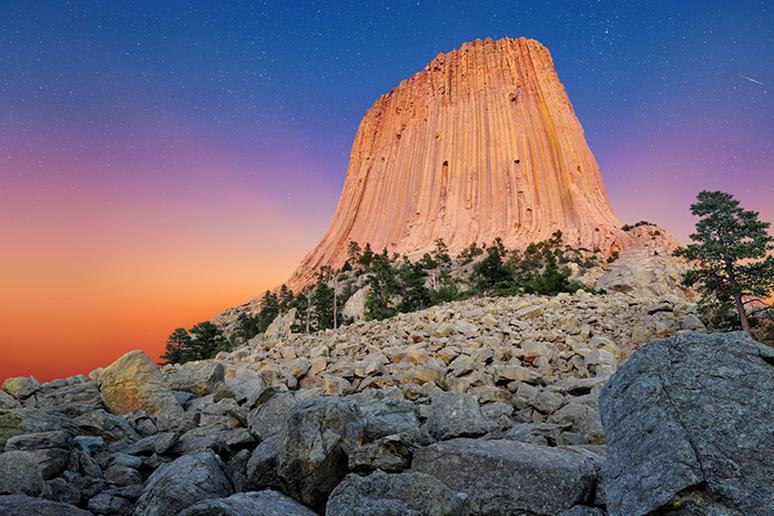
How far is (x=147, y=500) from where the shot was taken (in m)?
3.75

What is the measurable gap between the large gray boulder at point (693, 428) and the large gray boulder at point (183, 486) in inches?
140

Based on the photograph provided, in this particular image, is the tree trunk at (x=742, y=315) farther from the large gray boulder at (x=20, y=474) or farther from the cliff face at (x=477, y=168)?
the cliff face at (x=477, y=168)

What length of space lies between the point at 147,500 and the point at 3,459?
1.67 metres

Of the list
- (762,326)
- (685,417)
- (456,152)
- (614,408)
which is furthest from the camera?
(456,152)

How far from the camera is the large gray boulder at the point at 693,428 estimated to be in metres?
2.33

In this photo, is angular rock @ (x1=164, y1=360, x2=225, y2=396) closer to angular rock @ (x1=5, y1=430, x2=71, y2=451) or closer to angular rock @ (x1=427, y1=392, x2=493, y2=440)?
angular rock @ (x1=5, y1=430, x2=71, y2=451)

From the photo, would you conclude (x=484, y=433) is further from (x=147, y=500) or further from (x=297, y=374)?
(x=297, y=374)

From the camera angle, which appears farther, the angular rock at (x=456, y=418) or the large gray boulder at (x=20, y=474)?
the angular rock at (x=456, y=418)

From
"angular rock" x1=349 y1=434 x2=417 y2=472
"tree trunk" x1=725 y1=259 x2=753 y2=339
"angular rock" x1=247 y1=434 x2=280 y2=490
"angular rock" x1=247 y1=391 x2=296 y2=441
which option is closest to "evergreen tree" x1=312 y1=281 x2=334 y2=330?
"tree trunk" x1=725 y1=259 x2=753 y2=339

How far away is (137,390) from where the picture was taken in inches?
292

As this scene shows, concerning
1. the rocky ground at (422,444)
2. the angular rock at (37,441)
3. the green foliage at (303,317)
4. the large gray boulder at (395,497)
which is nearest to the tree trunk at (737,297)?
the rocky ground at (422,444)

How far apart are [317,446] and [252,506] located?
2.67 feet

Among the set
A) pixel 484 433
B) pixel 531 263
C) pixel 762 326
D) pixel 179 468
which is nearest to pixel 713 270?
pixel 762 326

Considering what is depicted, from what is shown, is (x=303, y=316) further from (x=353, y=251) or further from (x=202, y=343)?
(x=353, y=251)
